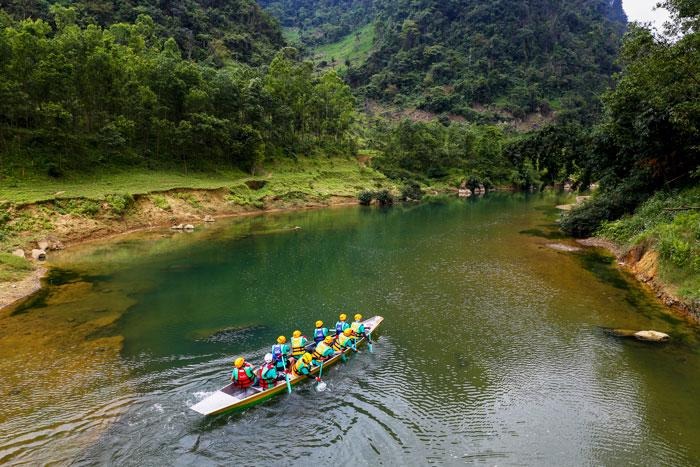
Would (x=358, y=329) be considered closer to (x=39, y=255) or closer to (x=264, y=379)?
(x=264, y=379)

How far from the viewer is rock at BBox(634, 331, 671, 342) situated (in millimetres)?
20375

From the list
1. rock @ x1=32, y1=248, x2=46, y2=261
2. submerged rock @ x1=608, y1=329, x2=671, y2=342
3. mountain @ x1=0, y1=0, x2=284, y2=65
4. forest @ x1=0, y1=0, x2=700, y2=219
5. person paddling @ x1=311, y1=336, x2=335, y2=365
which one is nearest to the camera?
person paddling @ x1=311, y1=336, x2=335, y2=365

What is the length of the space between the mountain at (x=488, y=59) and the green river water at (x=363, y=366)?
12890 cm

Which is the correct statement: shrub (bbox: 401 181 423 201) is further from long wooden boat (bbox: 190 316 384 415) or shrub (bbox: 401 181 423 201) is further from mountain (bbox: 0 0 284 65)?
long wooden boat (bbox: 190 316 384 415)

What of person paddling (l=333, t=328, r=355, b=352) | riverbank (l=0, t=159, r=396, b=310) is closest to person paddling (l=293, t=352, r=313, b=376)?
person paddling (l=333, t=328, r=355, b=352)

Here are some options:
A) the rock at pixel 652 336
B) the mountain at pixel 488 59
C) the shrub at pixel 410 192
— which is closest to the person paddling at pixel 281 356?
the rock at pixel 652 336

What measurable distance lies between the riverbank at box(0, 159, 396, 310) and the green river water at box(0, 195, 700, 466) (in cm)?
388

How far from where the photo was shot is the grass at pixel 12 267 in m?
27.1

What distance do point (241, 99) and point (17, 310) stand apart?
47890mm

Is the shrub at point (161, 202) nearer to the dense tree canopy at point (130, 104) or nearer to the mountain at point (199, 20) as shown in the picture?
the dense tree canopy at point (130, 104)

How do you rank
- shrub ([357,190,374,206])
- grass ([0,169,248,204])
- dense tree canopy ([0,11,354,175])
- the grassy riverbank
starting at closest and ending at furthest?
the grassy riverbank < grass ([0,169,248,204]) < dense tree canopy ([0,11,354,175]) < shrub ([357,190,374,206])

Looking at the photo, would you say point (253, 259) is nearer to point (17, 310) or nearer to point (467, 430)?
point (17, 310)

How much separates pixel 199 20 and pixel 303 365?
399ft

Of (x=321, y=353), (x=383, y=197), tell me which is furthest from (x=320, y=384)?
(x=383, y=197)
